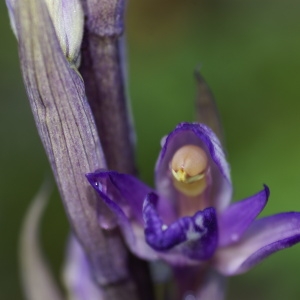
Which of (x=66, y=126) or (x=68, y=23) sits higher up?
(x=68, y=23)

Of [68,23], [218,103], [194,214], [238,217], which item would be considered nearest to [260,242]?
[238,217]

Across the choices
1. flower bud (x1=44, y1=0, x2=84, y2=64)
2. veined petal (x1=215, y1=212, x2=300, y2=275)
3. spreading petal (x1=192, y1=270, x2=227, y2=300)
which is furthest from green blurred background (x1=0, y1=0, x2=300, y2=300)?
flower bud (x1=44, y1=0, x2=84, y2=64)

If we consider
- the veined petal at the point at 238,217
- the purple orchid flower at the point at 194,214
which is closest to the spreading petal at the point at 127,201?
the purple orchid flower at the point at 194,214

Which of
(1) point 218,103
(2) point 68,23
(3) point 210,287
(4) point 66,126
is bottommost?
(3) point 210,287

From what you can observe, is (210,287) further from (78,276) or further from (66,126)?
(66,126)

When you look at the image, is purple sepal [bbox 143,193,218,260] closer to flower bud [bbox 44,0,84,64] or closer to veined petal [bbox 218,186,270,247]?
veined petal [bbox 218,186,270,247]

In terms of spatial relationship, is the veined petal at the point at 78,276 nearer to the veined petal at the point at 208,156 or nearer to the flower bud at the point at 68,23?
the veined petal at the point at 208,156

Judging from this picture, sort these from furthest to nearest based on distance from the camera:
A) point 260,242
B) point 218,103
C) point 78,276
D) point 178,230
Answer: point 218,103
point 78,276
point 260,242
point 178,230
